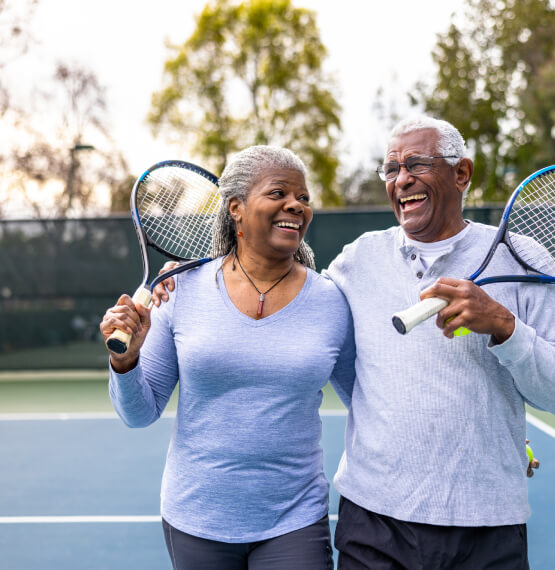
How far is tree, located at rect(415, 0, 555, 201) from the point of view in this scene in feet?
73.6

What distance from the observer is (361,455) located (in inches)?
79.4

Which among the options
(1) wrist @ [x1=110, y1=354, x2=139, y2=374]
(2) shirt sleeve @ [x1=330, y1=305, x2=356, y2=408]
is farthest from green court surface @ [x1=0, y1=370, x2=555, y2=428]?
(1) wrist @ [x1=110, y1=354, x2=139, y2=374]

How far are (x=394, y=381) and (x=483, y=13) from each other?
24660mm

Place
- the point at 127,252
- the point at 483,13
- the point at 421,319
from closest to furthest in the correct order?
the point at 421,319 → the point at 127,252 → the point at 483,13

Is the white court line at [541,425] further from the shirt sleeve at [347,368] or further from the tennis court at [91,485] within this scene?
the shirt sleeve at [347,368]

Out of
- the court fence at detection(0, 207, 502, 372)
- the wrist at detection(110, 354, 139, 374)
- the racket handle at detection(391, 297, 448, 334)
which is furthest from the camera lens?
the court fence at detection(0, 207, 502, 372)

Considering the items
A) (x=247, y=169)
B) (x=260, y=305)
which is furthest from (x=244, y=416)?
(x=247, y=169)

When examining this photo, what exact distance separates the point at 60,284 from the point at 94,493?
5344 millimetres

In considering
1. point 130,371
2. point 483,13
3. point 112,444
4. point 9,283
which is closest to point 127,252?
point 9,283

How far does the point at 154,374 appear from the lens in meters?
2.16

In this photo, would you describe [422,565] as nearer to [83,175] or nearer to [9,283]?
[9,283]

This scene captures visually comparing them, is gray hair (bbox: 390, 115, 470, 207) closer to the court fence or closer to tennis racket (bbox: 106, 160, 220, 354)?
tennis racket (bbox: 106, 160, 220, 354)

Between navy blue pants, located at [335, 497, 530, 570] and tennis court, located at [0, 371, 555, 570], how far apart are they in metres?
1.96

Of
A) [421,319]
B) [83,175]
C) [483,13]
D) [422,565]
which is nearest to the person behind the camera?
[421,319]
